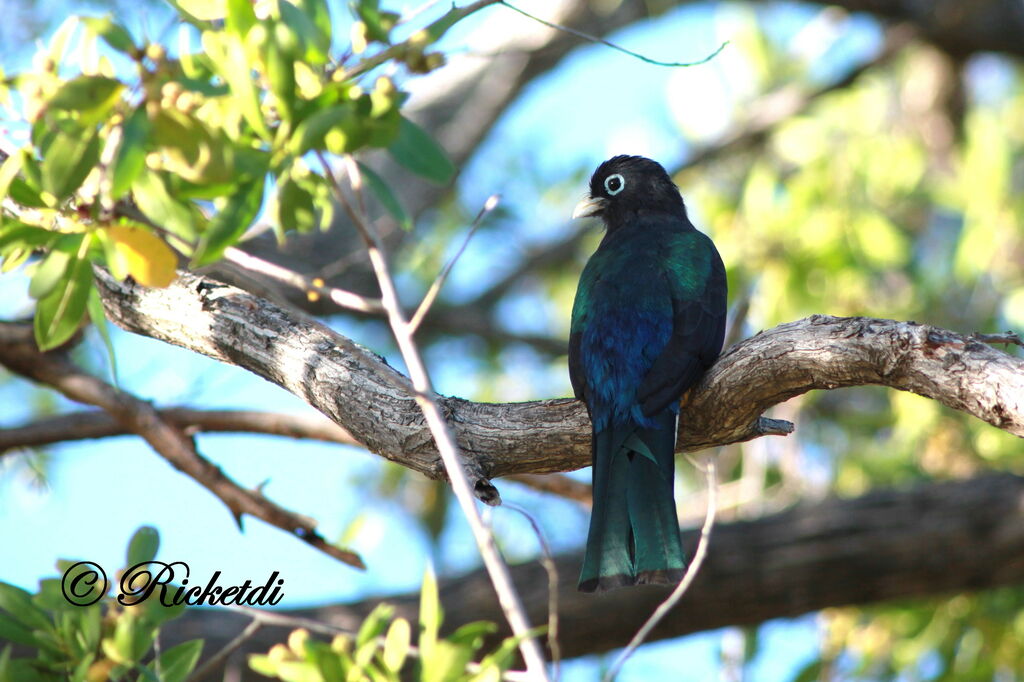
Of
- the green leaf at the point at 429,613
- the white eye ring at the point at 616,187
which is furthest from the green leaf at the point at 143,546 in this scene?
the white eye ring at the point at 616,187

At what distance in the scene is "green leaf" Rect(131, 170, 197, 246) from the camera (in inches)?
94.8

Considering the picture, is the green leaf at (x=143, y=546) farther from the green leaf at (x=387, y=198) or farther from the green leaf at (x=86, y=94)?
the green leaf at (x=86, y=94)

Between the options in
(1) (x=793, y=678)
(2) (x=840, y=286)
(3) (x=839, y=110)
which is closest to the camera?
(1) (x=793, y=678)

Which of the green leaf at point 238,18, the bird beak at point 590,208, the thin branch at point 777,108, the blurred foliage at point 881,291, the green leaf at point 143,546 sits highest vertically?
the thin branch at point 777,108

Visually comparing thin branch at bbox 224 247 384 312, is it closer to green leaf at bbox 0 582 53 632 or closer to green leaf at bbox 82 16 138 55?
green leaf at bbox 82 16 138 55

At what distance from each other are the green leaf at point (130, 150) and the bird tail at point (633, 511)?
181cm

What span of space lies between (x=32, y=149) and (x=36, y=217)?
216 millimetres

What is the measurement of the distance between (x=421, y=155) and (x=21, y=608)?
156 cm

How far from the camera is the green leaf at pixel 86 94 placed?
2143 millimetres

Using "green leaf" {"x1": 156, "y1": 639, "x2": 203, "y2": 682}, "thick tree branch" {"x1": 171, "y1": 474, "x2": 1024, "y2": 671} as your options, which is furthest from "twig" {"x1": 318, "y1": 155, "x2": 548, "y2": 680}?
"thick tree branch" {"x1": 171, "y1": 474, "x2": 1024, "y2": 671}

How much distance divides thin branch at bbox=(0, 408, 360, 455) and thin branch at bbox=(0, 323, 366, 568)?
0.12 metres

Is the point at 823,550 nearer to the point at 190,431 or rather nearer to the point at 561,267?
the point at 190,431

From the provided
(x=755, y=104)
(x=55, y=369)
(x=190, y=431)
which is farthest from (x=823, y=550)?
(x=755, y=104)

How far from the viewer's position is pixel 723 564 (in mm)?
5438
